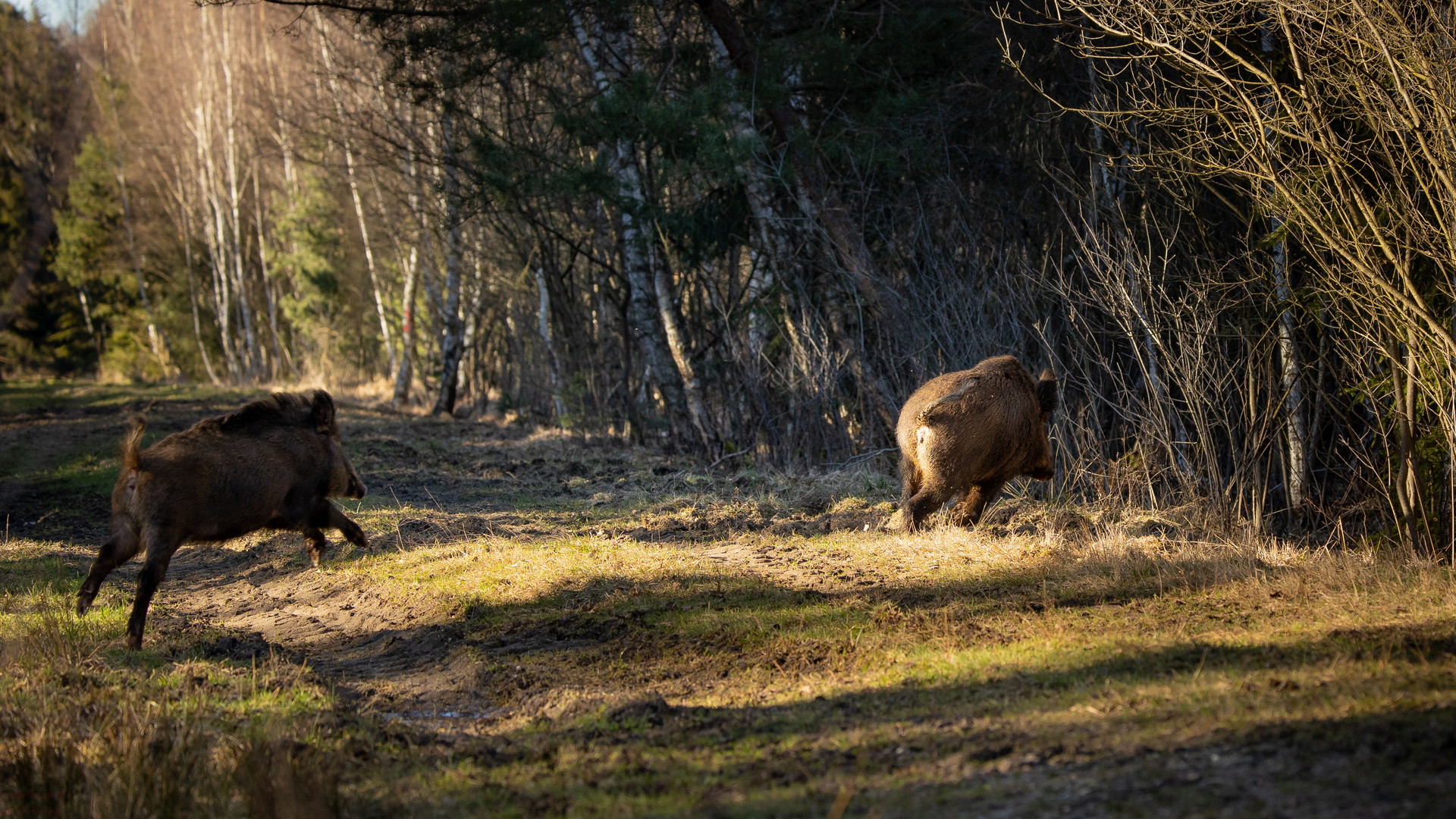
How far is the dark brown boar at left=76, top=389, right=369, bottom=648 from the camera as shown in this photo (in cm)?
Answer: 669

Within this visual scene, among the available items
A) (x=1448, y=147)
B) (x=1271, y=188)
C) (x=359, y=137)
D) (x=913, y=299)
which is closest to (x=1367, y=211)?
(x=1448, y=147)

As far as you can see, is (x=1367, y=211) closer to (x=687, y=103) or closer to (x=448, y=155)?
(x=687, y=103)

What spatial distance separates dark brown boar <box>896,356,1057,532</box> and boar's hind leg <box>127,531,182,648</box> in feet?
17.3

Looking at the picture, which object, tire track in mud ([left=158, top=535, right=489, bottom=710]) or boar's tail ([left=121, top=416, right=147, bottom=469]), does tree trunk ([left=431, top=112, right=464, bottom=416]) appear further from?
boar's tail ([left=121, top=416, right=147, bottom=469])

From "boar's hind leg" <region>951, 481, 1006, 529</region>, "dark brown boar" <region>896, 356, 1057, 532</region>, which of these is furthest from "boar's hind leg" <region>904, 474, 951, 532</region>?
"boar's hind leg" <region>951, 481, 1006, 529</region>

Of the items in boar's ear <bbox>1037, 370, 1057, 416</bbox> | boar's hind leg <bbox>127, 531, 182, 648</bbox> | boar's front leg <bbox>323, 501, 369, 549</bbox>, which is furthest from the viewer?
boar's ear <bbox>1037, 370, 1057, 416</bbox>

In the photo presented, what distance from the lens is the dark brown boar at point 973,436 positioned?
7844mm

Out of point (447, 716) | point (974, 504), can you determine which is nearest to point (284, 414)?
point (447, 716)

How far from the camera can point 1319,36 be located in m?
7.22

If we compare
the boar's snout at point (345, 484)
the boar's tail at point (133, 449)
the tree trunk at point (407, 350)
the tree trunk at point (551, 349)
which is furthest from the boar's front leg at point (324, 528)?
the tree trunk at point (407, 350)

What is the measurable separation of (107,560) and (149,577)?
39 cm

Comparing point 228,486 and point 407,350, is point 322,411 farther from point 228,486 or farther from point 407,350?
point 407,350

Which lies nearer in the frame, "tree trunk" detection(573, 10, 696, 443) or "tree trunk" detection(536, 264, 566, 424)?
"tree trunk" detection(573, 10, 696, 443)

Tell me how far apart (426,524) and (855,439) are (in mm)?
5625
